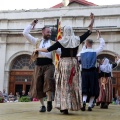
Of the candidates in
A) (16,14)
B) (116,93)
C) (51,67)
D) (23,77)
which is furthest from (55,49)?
(16,14)

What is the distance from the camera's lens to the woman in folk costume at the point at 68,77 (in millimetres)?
5695

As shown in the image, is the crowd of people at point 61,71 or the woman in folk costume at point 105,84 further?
the woman in folk costume at point 105,84

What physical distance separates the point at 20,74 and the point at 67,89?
63.0 ft

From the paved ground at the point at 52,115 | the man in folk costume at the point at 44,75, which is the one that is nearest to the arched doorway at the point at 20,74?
the paved ground at the point at 52,115

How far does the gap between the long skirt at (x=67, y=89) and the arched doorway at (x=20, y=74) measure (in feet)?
61.5

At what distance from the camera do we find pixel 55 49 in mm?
5898

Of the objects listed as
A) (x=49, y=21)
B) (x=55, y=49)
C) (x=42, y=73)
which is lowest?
(x=42, y=73)

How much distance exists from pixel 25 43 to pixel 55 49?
19.0 m

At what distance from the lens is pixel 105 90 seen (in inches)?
→ 368

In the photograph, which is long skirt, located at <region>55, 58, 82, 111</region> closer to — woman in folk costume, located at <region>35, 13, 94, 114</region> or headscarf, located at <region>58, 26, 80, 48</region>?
woman in folk costume, located at <region>35, 13, 94, 114</region>

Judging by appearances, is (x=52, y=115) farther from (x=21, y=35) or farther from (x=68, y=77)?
(x=21, y=35)

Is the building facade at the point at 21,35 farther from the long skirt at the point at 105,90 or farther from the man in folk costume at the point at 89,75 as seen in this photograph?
the man in folk costume at the point at 89,75

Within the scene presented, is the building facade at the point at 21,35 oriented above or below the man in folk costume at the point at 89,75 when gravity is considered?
above

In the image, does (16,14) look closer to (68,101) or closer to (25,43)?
(25,43)
